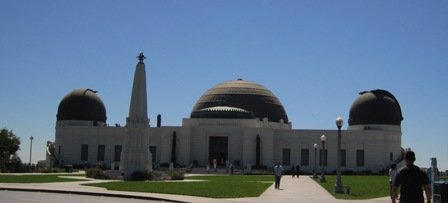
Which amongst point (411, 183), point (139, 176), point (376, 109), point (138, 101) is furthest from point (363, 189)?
point (376, 109)

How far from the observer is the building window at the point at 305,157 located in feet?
304

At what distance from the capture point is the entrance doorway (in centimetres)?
9200

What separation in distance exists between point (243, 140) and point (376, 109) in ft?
65.4

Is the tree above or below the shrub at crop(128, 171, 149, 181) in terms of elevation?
above

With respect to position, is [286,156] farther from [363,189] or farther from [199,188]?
[199,188]

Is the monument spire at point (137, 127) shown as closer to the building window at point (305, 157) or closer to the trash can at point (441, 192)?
the trash can at point (441, 192)

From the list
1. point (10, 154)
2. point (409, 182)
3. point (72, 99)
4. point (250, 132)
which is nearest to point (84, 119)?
point (72, 99)

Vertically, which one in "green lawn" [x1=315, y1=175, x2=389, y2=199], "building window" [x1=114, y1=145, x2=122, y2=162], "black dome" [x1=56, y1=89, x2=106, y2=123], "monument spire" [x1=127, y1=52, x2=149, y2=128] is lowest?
"green lawn" [x1=315, y1=175, x2=389, y2=199]

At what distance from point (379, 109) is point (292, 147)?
13637mm

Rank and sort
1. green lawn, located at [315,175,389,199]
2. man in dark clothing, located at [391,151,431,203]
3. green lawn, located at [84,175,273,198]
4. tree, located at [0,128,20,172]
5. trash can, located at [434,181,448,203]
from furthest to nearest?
tree, located at [0,128,20,172]
green lawn, located at [315,175,389,199]
green lawn, located at [84,175,273,198]
trash can, located at [434,181,448,203]
man in dark clothing, located at [391,151,431,203]

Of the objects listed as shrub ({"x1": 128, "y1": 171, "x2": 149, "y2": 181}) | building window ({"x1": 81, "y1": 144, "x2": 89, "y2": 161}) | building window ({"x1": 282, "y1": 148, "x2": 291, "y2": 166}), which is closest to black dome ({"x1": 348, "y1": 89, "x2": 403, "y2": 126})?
building window ({"x1": 282, "y1": 148, "x2": 291, "y2": 166})

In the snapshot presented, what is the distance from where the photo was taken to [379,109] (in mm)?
94562

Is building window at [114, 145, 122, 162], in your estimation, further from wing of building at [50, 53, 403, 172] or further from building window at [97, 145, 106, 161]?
building window at [97, 145, 106, 161]

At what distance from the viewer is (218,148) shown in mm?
92125
